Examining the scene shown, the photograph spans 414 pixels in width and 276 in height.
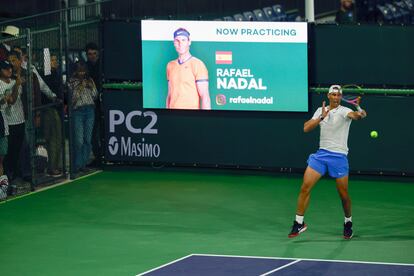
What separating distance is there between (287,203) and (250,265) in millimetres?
4463

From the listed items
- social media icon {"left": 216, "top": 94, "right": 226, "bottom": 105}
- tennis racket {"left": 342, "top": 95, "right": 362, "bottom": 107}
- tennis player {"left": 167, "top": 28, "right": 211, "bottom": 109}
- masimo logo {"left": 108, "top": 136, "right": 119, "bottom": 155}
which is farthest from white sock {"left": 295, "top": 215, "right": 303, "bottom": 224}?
masimo logo {"left": 108, "top": 136, "right": 119, "bottom": 155}

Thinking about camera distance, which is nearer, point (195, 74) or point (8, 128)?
point (8, 128)

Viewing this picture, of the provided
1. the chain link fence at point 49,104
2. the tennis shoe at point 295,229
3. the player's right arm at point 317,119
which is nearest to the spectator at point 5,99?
the chain link fence at point 49,104

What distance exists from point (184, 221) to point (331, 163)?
257 cm

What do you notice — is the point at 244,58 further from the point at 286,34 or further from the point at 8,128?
the point at 8,128

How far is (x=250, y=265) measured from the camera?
14375mm

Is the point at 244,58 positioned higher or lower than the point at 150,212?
higher

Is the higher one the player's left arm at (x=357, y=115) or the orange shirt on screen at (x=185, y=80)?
the orange shirt on screen at (x=185, y=80)

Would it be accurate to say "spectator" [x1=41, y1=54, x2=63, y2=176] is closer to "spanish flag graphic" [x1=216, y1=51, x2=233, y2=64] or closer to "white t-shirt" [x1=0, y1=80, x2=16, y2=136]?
"white t-shirt" [x1=0, y1=80, x2=16, y2=136]

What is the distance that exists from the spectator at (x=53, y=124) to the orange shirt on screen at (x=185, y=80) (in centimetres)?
195

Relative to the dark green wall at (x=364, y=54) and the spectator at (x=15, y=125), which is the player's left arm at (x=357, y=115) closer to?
the dark green wall at (x=364, y=54)

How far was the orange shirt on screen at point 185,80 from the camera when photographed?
20.9m

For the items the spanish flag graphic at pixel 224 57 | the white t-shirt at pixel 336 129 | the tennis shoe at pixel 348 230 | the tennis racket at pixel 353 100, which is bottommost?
the tennis shoe at pixel 348 230

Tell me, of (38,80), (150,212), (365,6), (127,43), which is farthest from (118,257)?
(365,6)
